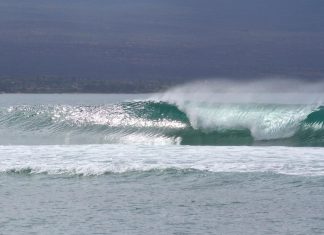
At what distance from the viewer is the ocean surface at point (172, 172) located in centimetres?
1741

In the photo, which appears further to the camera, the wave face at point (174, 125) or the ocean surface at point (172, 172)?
the wave face at point (174, 125)

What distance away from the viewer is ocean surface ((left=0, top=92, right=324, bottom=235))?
57.1 ft

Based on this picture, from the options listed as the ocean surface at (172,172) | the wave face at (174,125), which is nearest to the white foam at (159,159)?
the ocean surface at (172,172)

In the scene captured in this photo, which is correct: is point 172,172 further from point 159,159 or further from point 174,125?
point 174,125

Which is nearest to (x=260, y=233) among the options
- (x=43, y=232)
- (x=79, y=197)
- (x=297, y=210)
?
(x=297, y=210)

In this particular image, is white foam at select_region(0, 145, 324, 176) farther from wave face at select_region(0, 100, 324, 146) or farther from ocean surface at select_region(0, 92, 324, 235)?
wave face at select_region(0, 100, 324, 146)

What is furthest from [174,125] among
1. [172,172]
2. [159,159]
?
[172,172]

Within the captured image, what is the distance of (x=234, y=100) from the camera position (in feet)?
117

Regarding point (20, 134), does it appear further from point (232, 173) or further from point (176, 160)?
point (232, 173)

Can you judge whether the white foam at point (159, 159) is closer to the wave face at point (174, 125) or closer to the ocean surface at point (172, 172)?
the ocean surface at point (172, 172)

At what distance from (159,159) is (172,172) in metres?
1.56

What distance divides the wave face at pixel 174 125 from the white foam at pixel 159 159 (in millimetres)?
3577

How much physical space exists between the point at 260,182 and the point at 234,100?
15085 millimetres

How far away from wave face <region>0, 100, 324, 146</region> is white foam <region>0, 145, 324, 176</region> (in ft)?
11.7
